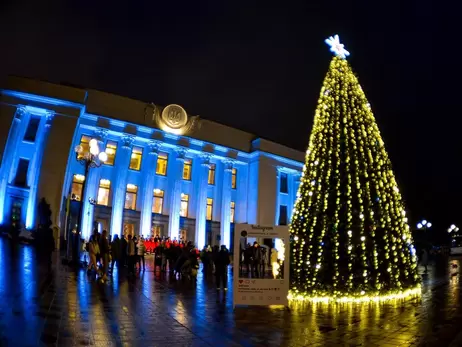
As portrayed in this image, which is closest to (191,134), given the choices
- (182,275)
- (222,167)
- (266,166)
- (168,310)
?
(222,167)

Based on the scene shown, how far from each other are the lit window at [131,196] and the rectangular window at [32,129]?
9001 millimetres

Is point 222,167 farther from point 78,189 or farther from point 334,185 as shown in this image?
point 334,185

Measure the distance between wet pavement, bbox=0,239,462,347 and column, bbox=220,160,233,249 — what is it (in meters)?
28.8

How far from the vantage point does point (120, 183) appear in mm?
35594

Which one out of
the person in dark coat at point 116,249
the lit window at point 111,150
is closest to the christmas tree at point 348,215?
the person in dark coat at point 116,249

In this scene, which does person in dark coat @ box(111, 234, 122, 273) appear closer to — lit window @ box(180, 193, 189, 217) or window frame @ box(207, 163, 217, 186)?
lit window @ box(180, 193, 189, 217)

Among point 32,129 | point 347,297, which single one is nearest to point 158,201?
point 32,129

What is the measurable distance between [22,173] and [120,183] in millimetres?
7773

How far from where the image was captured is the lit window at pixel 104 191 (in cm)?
3541

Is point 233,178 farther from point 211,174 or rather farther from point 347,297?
point 347,297

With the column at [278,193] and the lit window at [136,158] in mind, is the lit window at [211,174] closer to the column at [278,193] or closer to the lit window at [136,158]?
the column at [278,193]

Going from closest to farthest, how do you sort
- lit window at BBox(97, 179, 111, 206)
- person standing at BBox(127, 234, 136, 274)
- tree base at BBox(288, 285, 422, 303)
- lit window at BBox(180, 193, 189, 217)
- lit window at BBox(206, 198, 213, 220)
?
tree base at BBox(288, 285, 422, 303) → person standing at BBox(127, 234, 136, 274) → lit window at BBox(97, 179, 111, 206) → lit window at BBox(180, 193, 189, 217) → lit window at BBox(206, 198, 213, 220)

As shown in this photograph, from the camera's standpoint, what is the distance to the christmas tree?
11.4 metres

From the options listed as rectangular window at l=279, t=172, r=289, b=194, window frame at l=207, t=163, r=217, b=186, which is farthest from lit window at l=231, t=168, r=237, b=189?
rectangular window at l=279, t=172, r=289, b=194
